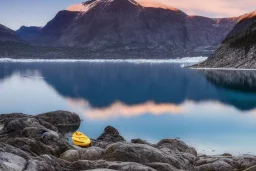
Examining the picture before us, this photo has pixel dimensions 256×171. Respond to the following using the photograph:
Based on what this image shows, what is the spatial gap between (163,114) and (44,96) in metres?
35.3

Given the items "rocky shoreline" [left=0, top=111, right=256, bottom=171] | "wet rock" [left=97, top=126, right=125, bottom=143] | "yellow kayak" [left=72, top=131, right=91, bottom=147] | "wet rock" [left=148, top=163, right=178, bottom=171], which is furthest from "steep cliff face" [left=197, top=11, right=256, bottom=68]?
"wet rock" [left=148, top=163, right=178, bottom=171]

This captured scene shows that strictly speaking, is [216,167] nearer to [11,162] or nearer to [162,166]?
[162,166]

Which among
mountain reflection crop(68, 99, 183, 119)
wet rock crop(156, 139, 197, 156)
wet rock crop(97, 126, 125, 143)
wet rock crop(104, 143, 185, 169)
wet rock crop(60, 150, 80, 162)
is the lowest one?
mountain reflection crop(68, 99, 183, 119)

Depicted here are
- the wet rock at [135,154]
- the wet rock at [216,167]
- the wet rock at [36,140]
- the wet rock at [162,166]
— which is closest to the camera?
the wet rock at [162,166]

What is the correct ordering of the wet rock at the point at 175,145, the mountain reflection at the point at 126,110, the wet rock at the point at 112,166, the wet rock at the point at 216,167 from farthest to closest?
the mountain reflection at the point at 126,110, the wet rock at the point at 175,145, the wet rock at the point at 216,167, the wet rock at the point at 112,166

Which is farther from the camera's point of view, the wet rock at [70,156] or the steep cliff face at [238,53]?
the steep cliff face at [238,53]

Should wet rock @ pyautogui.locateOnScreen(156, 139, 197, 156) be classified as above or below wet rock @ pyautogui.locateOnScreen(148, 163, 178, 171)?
below

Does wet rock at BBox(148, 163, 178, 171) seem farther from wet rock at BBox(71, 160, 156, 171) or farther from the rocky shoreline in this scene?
wet rock at BBox(71, 160, 156, 171)

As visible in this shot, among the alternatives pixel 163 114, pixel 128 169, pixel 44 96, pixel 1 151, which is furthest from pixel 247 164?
pixel 44 96

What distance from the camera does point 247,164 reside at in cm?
2345

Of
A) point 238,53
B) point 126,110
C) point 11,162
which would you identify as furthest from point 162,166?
point 238,53

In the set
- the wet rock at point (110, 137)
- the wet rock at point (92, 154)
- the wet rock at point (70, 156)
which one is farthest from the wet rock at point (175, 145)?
the wet rock at point (70, 156)

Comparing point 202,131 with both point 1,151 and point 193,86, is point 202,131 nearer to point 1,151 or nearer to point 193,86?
point 1,151

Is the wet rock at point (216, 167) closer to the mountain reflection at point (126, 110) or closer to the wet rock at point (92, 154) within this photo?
the wet rock at point (92, 154)
